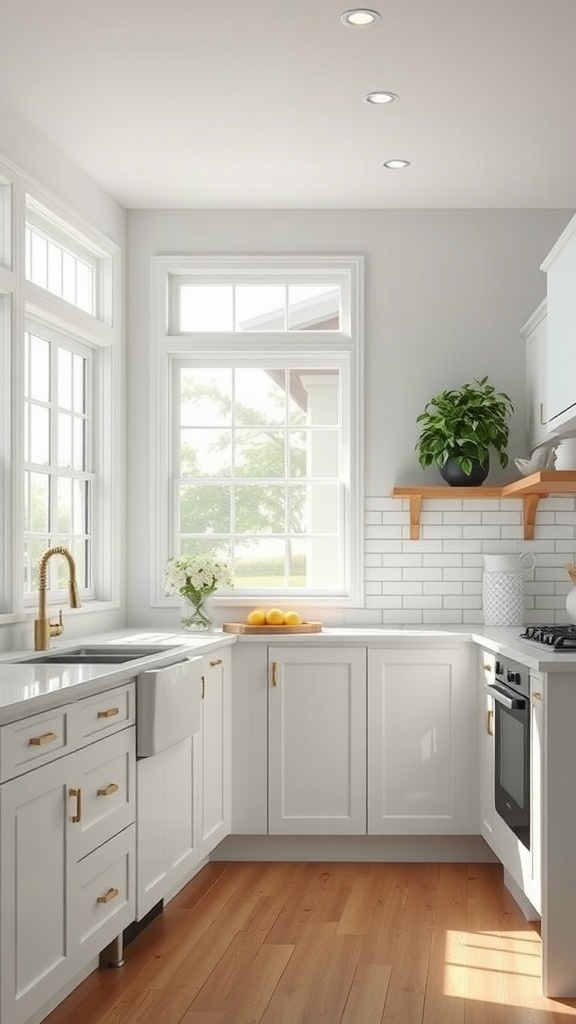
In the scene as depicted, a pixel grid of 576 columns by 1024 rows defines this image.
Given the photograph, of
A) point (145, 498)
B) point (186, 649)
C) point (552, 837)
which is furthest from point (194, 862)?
point (145, 498)

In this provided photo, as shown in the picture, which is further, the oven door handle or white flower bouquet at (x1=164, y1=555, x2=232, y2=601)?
white flower bouquet at (x1=164, y1=555, x2=232, y2=601)

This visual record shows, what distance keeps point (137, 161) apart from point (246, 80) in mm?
990

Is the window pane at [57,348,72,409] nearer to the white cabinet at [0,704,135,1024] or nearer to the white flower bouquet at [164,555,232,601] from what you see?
the white flower bouquet at [164,555,232,601]

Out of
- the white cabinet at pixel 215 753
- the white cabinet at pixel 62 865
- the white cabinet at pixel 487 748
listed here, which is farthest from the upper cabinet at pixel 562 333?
the white cabinet at pixel 62 865

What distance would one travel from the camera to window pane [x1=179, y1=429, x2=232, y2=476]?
18.8 feet

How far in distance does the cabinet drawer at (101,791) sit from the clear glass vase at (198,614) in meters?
1.55

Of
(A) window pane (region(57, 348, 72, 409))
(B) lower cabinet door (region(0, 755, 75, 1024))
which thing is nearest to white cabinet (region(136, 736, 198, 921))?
(B) lower cabinet door (region(0, 755, 75, 1024))

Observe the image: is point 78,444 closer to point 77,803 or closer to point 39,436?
point 39,436

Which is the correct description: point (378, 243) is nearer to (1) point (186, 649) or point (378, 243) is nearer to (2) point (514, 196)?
(2) point (514, 196)

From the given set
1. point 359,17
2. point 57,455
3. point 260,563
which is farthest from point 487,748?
point 359,17

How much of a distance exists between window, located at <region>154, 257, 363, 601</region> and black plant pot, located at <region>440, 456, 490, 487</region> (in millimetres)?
520

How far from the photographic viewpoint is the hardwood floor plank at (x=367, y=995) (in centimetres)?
329

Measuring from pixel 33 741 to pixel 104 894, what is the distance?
77cm

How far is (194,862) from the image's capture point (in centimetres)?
444
